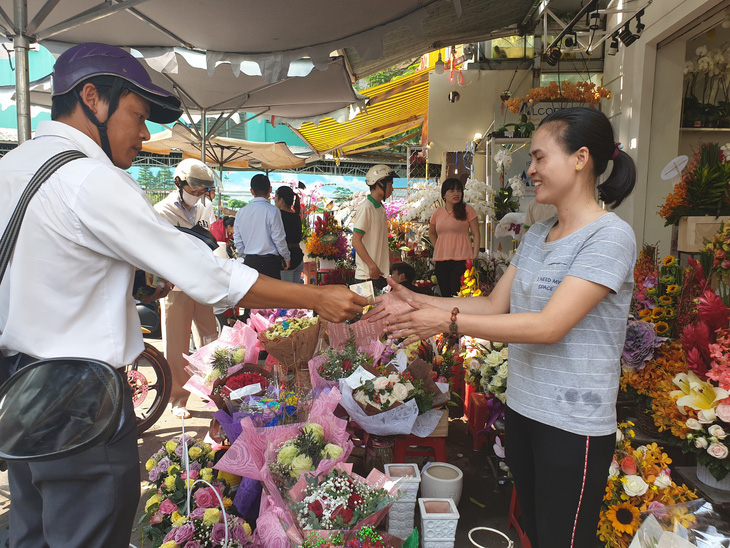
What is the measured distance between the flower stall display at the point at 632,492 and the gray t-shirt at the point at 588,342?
26.6 inches

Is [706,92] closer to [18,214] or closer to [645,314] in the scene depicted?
[645,314]

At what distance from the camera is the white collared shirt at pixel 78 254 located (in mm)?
1251

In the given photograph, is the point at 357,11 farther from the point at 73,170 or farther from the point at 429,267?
the point at 429,267

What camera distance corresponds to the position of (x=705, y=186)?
323 centimetres

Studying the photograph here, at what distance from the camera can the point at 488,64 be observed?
10.1 metres

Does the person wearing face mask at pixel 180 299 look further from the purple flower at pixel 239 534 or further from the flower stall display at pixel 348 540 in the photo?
the flower stall display at pixel 348 540

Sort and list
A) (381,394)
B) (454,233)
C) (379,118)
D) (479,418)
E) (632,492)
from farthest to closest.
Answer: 1. (379,118)
2. (454,233)
3. (479,418)
4. (381,394)
5. (632,492)

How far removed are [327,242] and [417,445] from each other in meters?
5.25

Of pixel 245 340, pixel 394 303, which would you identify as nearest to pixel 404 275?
pixel 245 340

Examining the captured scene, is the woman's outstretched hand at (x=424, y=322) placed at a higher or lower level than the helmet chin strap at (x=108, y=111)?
lower

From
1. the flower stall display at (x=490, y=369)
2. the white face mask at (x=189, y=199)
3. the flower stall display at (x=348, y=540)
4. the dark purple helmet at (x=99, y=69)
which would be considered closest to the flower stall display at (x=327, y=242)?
the white face mask at (x=189, y=199)

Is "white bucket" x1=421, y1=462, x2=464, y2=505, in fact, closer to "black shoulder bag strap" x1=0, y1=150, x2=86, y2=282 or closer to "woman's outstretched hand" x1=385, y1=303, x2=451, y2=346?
"woman's outstretched hand" x1=385, y1=303, x2=451, y2=346

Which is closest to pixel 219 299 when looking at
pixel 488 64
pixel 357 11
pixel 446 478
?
pixel 446 478

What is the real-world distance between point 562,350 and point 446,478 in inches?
51.9
